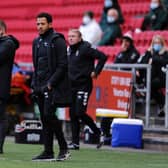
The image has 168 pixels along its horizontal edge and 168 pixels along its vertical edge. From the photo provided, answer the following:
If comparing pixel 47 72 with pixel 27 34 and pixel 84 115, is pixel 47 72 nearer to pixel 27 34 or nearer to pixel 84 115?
pixel 84 115

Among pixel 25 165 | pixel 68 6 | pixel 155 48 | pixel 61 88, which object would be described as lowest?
pixel 25 165

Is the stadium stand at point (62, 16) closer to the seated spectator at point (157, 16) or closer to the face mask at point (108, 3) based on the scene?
the seated spectator at point (157, 16)

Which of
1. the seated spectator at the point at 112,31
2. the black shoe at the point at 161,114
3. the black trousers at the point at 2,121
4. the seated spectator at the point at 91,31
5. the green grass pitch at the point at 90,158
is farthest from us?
the seated spectator at the point at 91,31

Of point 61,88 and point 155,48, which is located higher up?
point 155,48

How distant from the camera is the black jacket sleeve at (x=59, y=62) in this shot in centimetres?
972

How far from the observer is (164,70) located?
45.6ft

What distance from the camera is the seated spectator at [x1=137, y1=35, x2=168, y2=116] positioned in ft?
46.6

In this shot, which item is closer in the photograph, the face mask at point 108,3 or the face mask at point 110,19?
the face mask at point 110,19

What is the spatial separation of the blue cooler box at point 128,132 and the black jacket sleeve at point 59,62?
3804 mm

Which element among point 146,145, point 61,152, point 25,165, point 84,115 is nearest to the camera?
point 25,165

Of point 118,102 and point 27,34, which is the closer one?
point 118,102

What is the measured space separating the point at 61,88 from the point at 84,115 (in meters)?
2.78

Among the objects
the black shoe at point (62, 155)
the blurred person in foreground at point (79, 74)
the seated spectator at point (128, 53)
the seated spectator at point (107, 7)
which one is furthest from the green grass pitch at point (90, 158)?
the seated spectator at point (107, 7)

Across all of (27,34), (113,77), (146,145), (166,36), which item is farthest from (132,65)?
(27,34)
